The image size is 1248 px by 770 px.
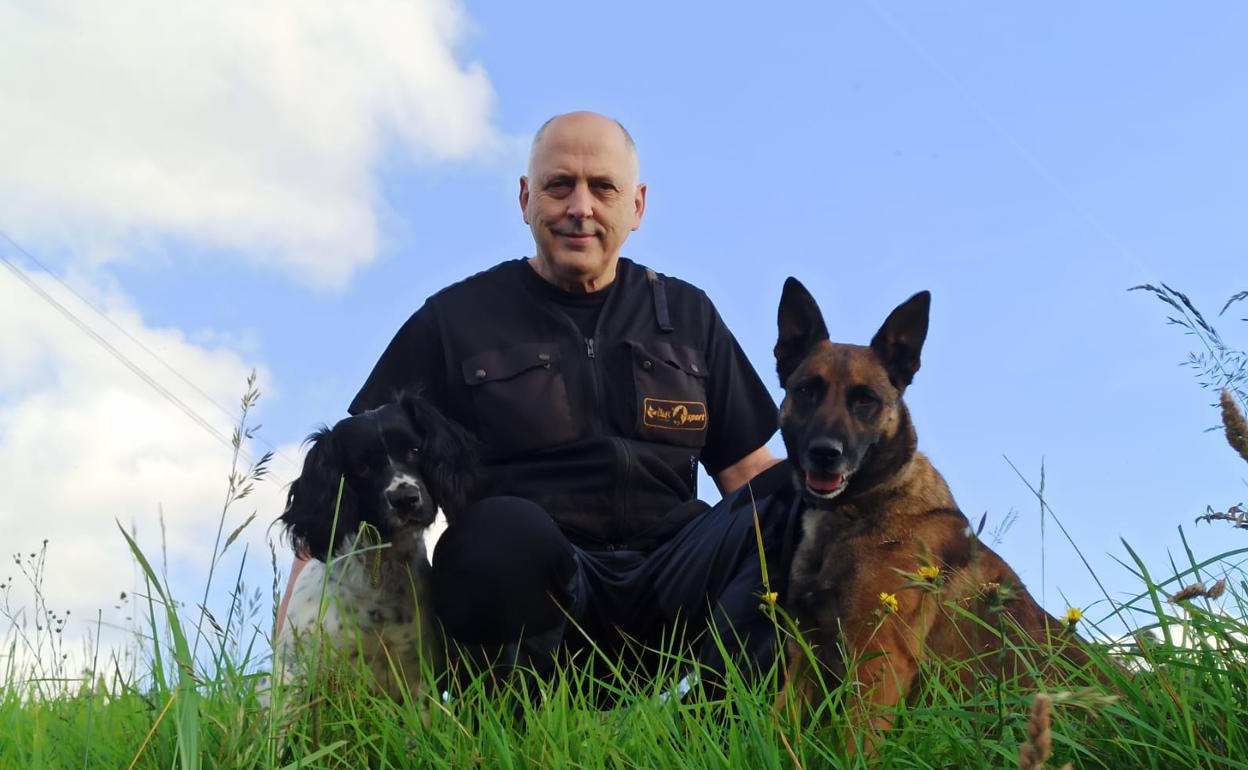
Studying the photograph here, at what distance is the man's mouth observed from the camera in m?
3.94

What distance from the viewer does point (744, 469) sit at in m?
5.23

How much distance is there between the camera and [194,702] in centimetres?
224

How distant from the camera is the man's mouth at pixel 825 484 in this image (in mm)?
3939

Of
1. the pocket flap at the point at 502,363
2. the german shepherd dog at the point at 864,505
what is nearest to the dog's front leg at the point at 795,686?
the german shepherd dog at the point at 864,505

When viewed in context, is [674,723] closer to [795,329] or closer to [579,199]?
[795,329]

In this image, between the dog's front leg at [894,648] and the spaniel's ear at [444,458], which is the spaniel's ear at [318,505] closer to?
the spaniel's ear at [444,458]

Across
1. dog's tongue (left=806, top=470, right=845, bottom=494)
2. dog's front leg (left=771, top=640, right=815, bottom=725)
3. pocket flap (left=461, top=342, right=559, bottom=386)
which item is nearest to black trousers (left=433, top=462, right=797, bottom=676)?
dog's front leg (left=771, top=640, right=815, bottom=725)

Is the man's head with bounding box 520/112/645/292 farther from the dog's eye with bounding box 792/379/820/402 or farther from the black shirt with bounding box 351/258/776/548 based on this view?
the dog's eye with bounding box 792/379/820/402

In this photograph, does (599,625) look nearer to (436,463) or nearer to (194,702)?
(436,463)

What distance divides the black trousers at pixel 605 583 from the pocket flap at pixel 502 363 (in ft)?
2.89

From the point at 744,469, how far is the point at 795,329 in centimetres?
115

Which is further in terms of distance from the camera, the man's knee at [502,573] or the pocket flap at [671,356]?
the pocket flap at [671,356]

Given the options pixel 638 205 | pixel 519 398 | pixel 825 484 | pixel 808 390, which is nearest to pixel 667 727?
pixel 825 484

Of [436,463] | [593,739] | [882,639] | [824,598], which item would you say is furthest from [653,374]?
[593,739]
